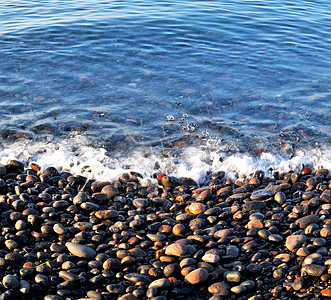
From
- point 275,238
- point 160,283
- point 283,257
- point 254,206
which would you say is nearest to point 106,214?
point 160,283

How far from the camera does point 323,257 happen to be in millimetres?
5402

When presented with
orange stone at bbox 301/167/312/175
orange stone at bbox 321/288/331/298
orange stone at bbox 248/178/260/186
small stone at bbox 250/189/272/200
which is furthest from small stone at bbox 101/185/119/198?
orange stone at bbox 301/167/312/175

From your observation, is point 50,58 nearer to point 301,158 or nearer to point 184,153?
point 184,153

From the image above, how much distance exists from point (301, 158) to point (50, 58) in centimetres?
947

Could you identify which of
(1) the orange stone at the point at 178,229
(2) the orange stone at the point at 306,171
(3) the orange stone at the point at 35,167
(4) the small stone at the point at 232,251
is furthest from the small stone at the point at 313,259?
(3) the orange stone at the point at 35,167

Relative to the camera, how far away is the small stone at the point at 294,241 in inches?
222

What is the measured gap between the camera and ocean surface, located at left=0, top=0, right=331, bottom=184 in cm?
866

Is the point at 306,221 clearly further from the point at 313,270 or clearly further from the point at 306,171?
the point at 306,171

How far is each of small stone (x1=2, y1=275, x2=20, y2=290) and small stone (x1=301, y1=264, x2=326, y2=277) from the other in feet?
12.0

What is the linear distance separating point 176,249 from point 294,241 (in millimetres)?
1745

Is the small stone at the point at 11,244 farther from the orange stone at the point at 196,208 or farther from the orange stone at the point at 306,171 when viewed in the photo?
the orange stone at the point at 306,171

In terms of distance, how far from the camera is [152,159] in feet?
28.0

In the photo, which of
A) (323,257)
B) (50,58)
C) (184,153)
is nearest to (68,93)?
(50,58)

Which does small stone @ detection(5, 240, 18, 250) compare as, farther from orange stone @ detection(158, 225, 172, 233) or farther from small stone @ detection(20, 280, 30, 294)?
orange stone @ detection(158, 225, 172, 233)
